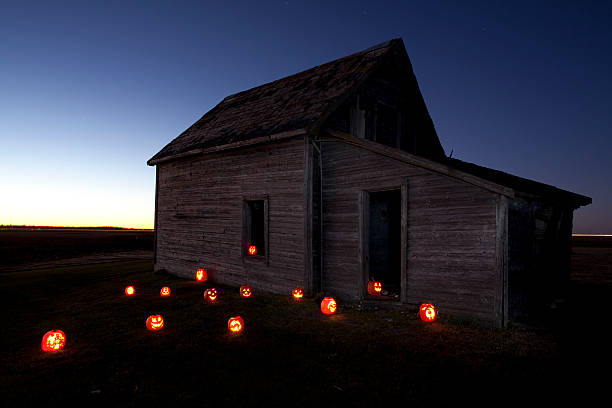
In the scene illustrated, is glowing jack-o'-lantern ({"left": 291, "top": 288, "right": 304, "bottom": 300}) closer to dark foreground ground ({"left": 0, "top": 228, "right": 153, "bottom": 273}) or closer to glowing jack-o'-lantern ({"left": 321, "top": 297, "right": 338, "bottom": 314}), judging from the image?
glowing jack-o'-lantern ({"left": 321, "top": 297, "right": 338, "bottom": 314})

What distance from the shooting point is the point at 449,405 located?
414 centimetres

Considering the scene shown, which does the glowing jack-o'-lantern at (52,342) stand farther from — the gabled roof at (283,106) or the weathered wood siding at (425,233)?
the gabled roof at (283,106)

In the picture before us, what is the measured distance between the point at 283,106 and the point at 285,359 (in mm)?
8412

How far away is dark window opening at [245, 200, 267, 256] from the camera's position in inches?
444

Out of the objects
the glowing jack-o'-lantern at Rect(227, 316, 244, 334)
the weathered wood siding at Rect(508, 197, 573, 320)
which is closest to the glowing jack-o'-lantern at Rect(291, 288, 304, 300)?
the glowing jack-o'-lantern at Rect(227, 316, 244, 334)

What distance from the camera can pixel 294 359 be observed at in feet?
18.2

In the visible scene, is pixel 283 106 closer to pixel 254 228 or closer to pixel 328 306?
pixel 254 228

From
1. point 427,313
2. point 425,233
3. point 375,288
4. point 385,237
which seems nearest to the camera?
point 427,313

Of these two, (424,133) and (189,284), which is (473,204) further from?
(189,284)

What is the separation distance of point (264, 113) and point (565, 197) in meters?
9.44

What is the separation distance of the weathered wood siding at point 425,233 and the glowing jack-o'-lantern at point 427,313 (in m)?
0.29

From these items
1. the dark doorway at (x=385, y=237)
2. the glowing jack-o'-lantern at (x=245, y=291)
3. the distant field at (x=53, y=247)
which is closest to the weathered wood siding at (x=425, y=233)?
the glowing jack-o'-lantern at (x=245, y=291)

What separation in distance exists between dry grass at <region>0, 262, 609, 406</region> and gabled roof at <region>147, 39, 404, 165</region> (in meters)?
5.21

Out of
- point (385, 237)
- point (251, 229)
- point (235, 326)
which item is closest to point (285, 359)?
point (235, 326)
